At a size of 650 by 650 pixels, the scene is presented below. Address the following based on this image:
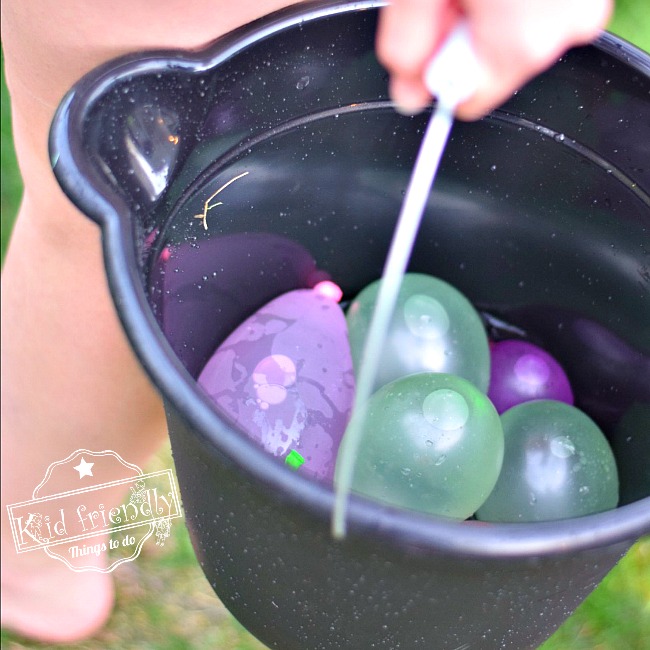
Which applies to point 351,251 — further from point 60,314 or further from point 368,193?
point 60,314

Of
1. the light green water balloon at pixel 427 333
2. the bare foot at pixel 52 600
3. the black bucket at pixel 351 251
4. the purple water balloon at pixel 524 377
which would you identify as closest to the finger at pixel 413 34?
the black bucket at pixel 351 251

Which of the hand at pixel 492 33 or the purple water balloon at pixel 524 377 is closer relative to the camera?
the hand at pixel 492 33

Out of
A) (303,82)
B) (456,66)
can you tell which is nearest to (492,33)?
(456,66)

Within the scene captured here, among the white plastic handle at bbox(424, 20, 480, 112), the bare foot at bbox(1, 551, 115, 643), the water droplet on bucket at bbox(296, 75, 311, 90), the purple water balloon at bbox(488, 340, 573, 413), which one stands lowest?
the bare foot at bbox(1, 551, 115, 643)

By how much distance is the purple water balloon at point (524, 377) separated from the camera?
3.09ft

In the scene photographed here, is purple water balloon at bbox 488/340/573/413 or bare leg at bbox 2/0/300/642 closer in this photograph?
bare leg at bbox 2/0/300/642

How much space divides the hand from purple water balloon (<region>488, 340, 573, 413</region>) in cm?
48

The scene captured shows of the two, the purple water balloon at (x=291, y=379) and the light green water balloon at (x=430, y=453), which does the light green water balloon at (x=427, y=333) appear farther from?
the light green water balloon at (x=430, y=453)

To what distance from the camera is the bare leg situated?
74 cm

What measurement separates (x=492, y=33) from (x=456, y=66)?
0.10 ft

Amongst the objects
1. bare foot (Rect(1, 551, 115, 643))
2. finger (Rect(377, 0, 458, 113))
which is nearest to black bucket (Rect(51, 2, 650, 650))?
finger (Rect(377, 0, 458, 113))

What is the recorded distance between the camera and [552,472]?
764 millimetres

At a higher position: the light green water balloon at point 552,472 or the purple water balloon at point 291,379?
the purple water balloon at point 291,379

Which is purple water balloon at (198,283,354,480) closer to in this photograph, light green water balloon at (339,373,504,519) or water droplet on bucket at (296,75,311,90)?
light green water balloon at (339,373,504,519)
